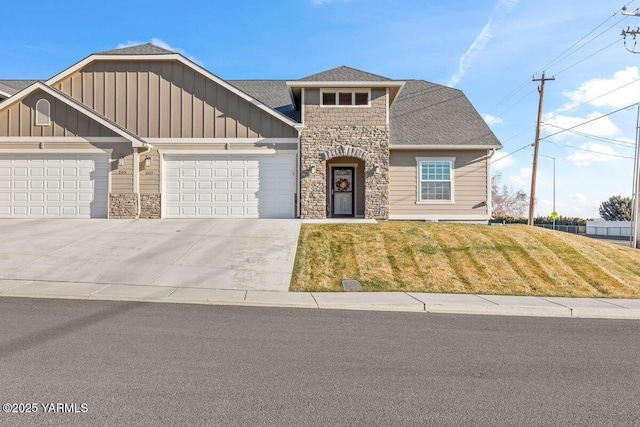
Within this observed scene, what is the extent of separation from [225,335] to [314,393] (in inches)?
101

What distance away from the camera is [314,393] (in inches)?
172

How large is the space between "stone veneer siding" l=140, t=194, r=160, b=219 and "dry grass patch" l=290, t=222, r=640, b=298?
6.83 metres

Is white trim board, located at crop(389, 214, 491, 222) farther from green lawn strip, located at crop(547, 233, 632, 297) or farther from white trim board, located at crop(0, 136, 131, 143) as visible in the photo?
white trim board, located at crop(0, 136, 131, 143)

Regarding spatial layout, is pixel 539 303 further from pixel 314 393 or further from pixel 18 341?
pixel 18 341

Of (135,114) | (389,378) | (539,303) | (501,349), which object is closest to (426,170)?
(539,303)

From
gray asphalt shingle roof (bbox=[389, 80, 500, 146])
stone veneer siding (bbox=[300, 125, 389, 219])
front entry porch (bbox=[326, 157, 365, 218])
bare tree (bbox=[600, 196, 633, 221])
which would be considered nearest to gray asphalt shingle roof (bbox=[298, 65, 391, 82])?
stone veneer siding (bbox=[300, 125, 389, 219])

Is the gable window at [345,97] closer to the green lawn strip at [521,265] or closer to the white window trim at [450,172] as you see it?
the white window trim at [450,172]

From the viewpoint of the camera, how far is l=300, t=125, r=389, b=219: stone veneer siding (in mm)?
18469

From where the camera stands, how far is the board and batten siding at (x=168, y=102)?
61.2ft

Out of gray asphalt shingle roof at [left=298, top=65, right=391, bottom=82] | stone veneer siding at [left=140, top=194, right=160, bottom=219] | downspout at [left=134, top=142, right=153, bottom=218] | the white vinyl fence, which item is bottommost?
the white vinyl fence

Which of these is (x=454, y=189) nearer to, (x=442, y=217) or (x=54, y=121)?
(x=442, y=217)

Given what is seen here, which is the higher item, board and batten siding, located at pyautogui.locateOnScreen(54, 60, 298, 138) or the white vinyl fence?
board and batten siding, located at pyautogui.locateOnScreen(54, 60, 298, 138)

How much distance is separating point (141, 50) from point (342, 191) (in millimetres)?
11301

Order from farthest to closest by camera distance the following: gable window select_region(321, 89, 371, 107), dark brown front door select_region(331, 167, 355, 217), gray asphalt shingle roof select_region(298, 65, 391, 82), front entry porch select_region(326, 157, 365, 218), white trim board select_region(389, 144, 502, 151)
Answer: dark brown front door select_region(331, 167, 355, 217) < front entry porch select_region(326, 157, 365, 218) < white trim board select_region(389, 144, 502, 151) < gable window select_region(321, 89, 371, 107) < gray asphalt shingle roof select_region(298, 65, 391, 82)
